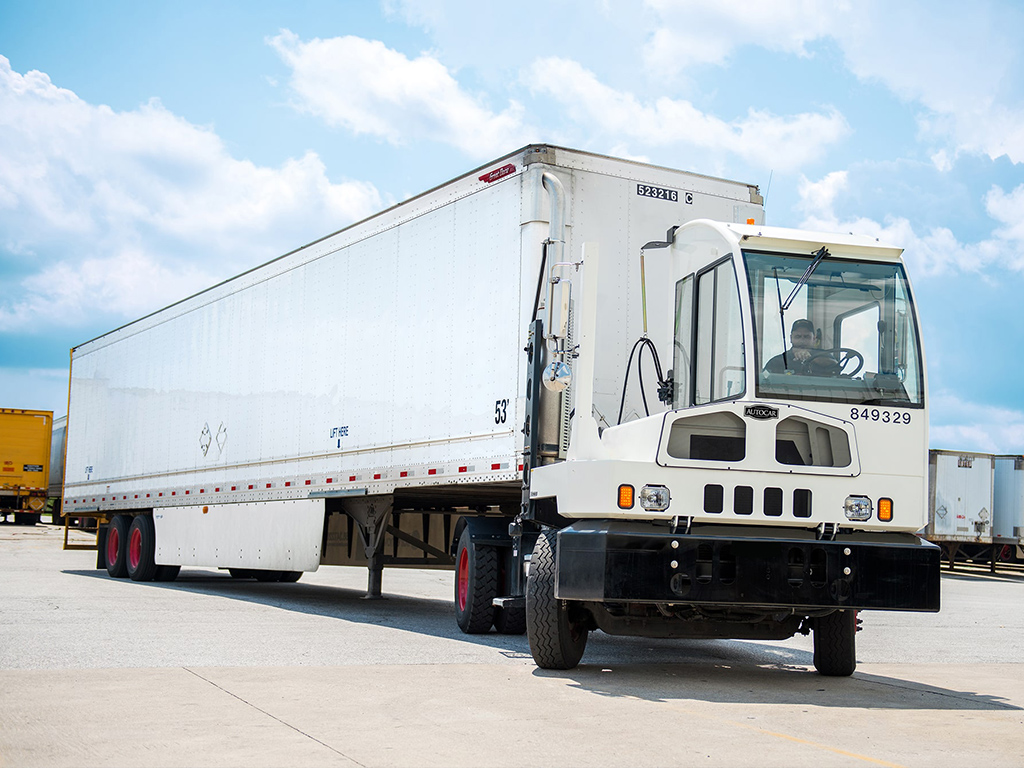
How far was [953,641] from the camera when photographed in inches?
509

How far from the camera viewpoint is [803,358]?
318 inches

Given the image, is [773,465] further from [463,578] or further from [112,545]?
[112,545]

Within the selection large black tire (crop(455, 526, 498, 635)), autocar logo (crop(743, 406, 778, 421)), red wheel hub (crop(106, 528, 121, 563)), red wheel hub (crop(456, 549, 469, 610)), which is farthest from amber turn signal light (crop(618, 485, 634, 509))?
red wheel hub (crop(106, 528, 121, 563))

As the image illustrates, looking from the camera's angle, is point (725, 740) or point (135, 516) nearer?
point (725, 740)

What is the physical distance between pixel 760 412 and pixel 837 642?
7.69 ft

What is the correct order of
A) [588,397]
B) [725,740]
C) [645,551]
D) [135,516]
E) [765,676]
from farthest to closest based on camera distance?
1. [135,516]
2. [765,676]
3. [588,397]
4. [645,551]
5. [725,740]

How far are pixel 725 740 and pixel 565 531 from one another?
7.34ft

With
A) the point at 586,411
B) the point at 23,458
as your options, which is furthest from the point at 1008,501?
the point at 23,458

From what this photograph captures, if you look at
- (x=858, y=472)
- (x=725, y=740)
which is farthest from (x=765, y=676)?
(x=725, y=740)

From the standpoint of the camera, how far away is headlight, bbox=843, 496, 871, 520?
7.96 metres

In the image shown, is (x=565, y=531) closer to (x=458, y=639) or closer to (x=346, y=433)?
(x=458, y=639)

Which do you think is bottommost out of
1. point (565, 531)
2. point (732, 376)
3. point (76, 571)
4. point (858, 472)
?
point (76, 571)

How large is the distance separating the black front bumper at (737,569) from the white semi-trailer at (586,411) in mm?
15

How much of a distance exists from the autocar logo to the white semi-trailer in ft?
0.05
